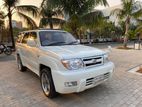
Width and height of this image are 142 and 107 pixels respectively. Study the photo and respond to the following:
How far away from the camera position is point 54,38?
5.62 m

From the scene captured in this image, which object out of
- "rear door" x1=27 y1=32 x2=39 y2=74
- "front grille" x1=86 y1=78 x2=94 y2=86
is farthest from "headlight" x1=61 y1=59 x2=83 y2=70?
"rear door" x1=27 y1=32 x2=39 y2=74

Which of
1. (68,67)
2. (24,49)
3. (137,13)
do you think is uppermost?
(137,13)

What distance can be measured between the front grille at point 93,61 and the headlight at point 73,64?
145 mm

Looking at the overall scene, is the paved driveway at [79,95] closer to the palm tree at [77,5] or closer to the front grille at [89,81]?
the front grille at [89,81]

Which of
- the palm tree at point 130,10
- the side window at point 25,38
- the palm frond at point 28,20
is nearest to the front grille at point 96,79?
the side window at point 25,38

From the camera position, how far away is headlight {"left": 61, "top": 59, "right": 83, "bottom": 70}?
3996mm

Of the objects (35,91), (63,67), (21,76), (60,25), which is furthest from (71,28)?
(63,67)

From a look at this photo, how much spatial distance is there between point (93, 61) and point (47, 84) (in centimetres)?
134

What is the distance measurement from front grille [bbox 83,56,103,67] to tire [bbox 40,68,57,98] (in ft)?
3.09

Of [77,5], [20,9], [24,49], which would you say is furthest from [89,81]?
[20,9]

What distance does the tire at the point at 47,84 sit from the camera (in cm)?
435

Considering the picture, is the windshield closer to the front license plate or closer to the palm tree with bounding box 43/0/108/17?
the front license plate

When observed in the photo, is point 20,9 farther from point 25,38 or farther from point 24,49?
point 24,49

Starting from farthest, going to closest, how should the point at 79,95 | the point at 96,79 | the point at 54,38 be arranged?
the point at 54,38 < the point at 79,95 < the point at 96,79
